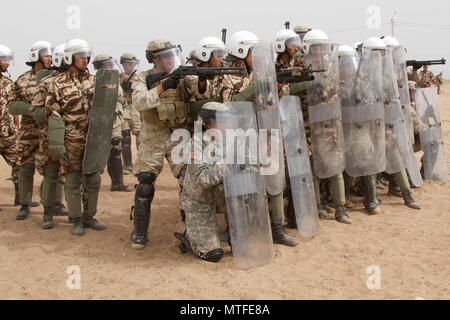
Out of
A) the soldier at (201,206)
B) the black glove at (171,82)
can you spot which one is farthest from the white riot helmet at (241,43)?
→ the soldier at (201,206)

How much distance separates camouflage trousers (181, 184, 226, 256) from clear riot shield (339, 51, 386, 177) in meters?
1.99

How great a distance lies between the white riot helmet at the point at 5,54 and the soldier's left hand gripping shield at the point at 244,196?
12.0ft

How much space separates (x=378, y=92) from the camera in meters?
5.61

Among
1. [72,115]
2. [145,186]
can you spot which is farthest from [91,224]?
[72,115]

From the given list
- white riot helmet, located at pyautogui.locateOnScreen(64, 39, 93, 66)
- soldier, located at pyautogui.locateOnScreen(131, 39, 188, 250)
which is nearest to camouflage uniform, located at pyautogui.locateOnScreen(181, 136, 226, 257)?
soldier, located at pyautogui.locateOnScreen(131, 39, 188, 250)

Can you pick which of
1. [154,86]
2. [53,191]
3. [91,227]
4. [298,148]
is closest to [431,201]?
[298,148]

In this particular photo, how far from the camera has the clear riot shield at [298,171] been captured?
4.92 metres

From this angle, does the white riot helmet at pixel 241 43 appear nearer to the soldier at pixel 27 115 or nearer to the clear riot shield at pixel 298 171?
the clear riot shield at pixel 298 171

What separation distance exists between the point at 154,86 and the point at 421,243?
10.3 feet

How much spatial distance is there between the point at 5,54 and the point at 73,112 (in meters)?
1.86

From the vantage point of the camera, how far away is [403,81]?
636 cm

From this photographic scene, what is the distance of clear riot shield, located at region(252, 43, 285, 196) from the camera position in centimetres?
454

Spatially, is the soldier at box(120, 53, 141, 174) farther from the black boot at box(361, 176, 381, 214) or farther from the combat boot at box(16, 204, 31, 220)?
the black boot at box(361, 176, 381, 214)

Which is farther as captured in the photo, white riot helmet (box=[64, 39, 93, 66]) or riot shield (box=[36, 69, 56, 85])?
riot shield (box=[36, 69, 56, 85])
